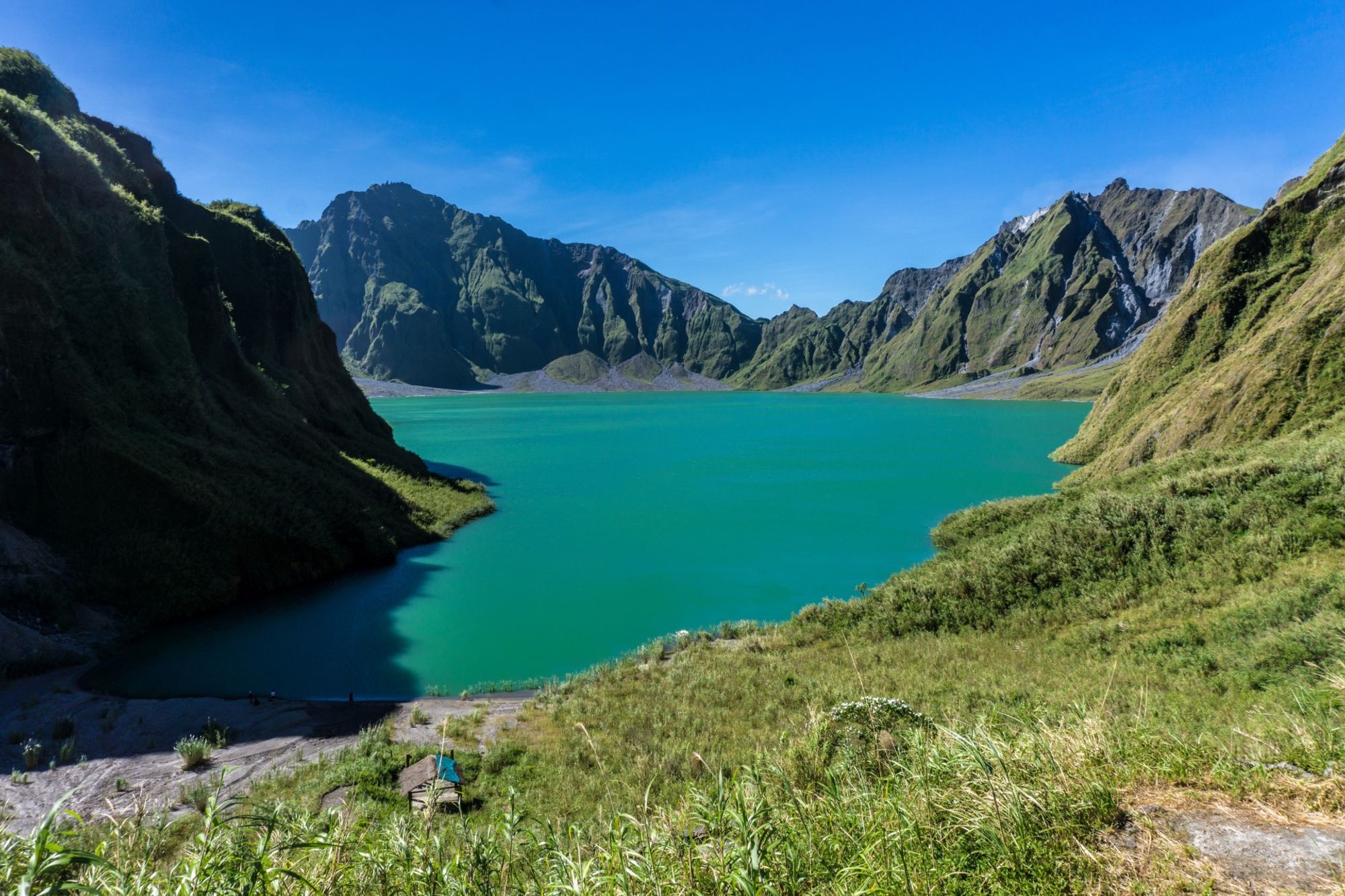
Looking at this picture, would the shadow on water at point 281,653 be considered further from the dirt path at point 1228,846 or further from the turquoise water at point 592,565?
the dirt path at point 1228,846

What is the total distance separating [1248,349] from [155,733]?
47.7 metres

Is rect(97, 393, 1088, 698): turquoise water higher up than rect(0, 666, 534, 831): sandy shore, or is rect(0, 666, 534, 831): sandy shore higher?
rect(0, 666, 534, 831): sandy shore

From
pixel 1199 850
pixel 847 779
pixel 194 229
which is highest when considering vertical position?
pixel 194 229

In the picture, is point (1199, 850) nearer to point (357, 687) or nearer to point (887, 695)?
point (887, 695)

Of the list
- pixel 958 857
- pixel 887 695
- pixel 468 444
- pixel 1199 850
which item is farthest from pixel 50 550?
pixel 468 444

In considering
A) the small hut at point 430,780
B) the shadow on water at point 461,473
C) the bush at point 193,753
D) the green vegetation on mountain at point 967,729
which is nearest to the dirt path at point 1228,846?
the green vegetation on mountain at point 967,729

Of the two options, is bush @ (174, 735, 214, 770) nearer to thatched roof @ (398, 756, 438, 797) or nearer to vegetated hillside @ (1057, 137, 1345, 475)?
thatched roof @ (398, 756, 438, 797)

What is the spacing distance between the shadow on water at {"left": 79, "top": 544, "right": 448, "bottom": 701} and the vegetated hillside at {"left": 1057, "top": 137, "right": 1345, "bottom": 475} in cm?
3589

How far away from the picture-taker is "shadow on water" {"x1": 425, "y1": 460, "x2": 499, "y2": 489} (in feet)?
163

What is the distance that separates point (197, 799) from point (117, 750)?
13.3 feet

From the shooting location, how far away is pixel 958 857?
388 centimetres

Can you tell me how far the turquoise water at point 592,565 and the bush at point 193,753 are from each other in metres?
4.87

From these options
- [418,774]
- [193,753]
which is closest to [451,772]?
[418,774]

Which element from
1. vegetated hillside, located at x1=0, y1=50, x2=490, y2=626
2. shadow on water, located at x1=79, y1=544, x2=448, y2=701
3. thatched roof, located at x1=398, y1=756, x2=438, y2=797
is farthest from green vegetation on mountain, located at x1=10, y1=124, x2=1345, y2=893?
vegetated hillside, located at x1=0, y1=50, x2=490, y2=626
